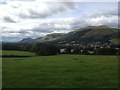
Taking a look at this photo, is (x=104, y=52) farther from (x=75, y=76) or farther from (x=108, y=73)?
(x=75, y=76)

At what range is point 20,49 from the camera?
190ft

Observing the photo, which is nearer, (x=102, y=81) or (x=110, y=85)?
(x=110, y=85)

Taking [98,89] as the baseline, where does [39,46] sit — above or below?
above

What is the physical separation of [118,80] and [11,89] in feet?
32.8

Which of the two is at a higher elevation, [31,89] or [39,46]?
[39,46]

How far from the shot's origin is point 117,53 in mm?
48062

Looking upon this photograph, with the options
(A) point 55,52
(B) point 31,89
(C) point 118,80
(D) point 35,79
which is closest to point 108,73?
(C) point 118,80

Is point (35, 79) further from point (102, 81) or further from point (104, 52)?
point (104, 52)

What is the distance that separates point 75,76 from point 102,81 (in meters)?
3.20

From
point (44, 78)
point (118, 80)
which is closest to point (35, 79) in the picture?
point (44, 78)

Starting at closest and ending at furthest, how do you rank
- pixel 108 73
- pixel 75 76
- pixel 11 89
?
pixel 11 89, pixel 75 76, pixel 108 73

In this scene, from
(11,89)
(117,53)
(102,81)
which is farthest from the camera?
(117,53)

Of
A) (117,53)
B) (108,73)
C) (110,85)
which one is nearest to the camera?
(110,85)

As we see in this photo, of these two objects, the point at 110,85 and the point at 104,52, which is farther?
the point at 104,52
